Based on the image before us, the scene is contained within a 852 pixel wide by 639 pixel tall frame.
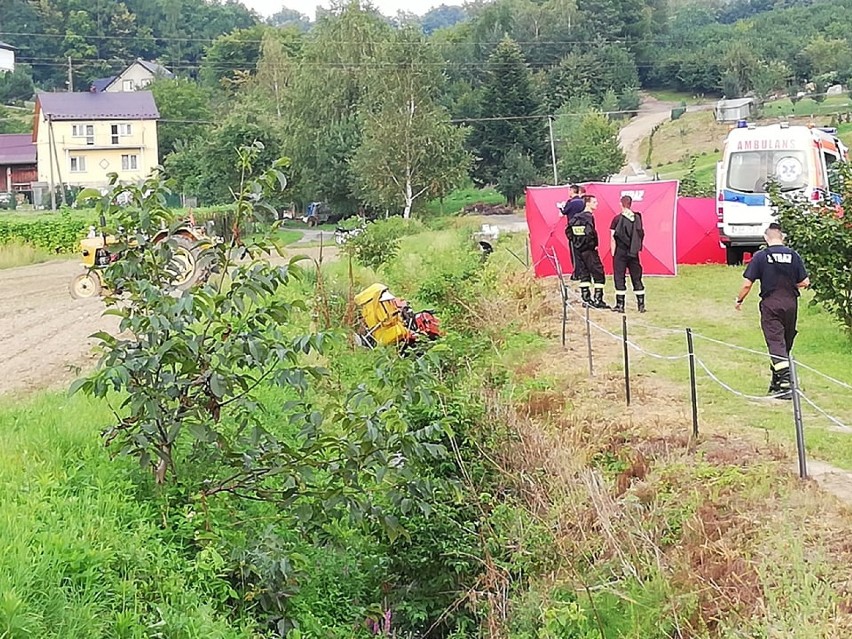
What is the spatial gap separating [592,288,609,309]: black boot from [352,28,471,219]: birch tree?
35.7 m

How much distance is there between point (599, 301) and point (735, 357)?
379 cm

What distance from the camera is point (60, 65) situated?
107m

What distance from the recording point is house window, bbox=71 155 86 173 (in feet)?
221

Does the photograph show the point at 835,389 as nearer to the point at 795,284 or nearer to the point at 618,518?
the point at 795,284

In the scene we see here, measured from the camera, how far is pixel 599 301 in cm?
1505

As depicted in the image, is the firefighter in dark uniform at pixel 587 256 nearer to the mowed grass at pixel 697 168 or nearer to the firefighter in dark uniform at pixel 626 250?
the firefighter in dark uniform at pixel 626 250

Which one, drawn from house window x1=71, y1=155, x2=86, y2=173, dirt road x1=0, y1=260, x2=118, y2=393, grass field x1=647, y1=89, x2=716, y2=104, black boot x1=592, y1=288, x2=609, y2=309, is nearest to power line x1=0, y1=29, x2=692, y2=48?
grass field x1=647, y1=89, x2=716, y2=104

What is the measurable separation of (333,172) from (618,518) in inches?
1933

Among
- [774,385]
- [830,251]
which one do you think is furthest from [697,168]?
[774,385]

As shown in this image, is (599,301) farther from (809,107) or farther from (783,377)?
(809,107)

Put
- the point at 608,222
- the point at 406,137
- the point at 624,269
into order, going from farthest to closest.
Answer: the point at 406,137, the point at 608,222, the point at 624,269

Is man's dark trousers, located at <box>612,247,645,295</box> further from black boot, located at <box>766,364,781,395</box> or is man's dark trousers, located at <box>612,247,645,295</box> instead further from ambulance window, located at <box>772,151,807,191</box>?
ambulance window, located at <box>772,151,807,191</box>

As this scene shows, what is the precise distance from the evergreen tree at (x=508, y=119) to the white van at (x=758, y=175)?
42071 millimetres

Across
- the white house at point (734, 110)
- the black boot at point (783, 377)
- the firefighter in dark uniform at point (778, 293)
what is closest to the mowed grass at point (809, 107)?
the white house at point (734, 110)
